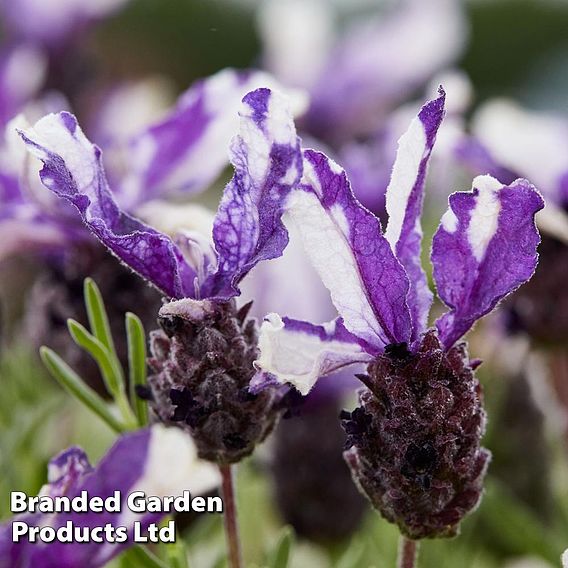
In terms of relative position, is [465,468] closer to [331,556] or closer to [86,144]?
[86,144]

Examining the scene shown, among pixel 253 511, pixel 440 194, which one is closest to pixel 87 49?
pixel 440 194

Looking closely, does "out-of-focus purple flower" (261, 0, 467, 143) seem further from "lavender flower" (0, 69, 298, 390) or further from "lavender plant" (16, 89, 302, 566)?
"lavender plant" (16, 89, 302, 566)

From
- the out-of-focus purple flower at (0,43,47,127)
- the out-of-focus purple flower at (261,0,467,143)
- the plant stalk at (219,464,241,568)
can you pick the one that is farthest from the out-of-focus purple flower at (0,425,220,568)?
the out-of-focus purple flower at (261,0,467,143)

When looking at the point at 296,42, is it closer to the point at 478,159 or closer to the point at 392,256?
the point at 478,159

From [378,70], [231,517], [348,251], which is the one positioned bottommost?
[378,70]

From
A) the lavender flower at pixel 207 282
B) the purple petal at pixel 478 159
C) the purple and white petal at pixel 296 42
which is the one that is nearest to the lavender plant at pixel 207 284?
the lavender flower at pixel 207 282

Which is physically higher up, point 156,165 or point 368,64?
point 156,165

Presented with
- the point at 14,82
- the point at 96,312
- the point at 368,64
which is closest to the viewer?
the point at 96,312

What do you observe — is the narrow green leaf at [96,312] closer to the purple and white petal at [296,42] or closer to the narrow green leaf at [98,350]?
the narrow green leaf at [98,350]

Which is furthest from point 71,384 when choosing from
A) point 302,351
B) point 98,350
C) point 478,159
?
point 478,159
